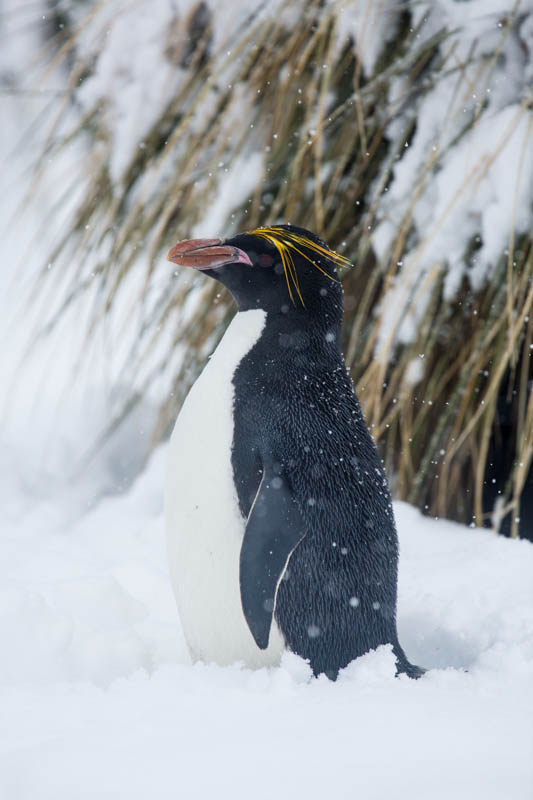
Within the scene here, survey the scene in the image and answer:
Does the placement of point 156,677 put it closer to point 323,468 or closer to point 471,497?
point 323,468

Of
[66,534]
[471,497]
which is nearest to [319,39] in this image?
[471,497]

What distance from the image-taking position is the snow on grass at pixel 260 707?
534mm

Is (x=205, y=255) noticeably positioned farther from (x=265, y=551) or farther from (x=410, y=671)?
(x=410, y=671)

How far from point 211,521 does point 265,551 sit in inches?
4.4

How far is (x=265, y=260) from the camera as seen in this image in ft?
2.88

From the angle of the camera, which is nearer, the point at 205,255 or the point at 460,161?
the point at 205,255

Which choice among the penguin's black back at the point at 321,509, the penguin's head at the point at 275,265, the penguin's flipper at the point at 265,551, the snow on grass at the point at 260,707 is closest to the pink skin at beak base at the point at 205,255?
the penguin's head at the point at 275,265

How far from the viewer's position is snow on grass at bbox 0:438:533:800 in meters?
0.53

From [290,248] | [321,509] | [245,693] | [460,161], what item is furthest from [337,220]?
[245,693]

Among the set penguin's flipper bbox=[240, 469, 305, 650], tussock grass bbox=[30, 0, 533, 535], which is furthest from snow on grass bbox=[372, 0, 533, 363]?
penguin's flipper bbox=[240, 469, 305, 650]

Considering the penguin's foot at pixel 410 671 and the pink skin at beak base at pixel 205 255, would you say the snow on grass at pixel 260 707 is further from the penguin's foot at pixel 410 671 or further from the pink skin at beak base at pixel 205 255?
the pink skin at beak base at pixel 205 255

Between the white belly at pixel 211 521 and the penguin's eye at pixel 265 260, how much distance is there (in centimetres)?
6

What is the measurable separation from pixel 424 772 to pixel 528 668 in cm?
26

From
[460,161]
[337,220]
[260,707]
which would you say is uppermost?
[460,161]
